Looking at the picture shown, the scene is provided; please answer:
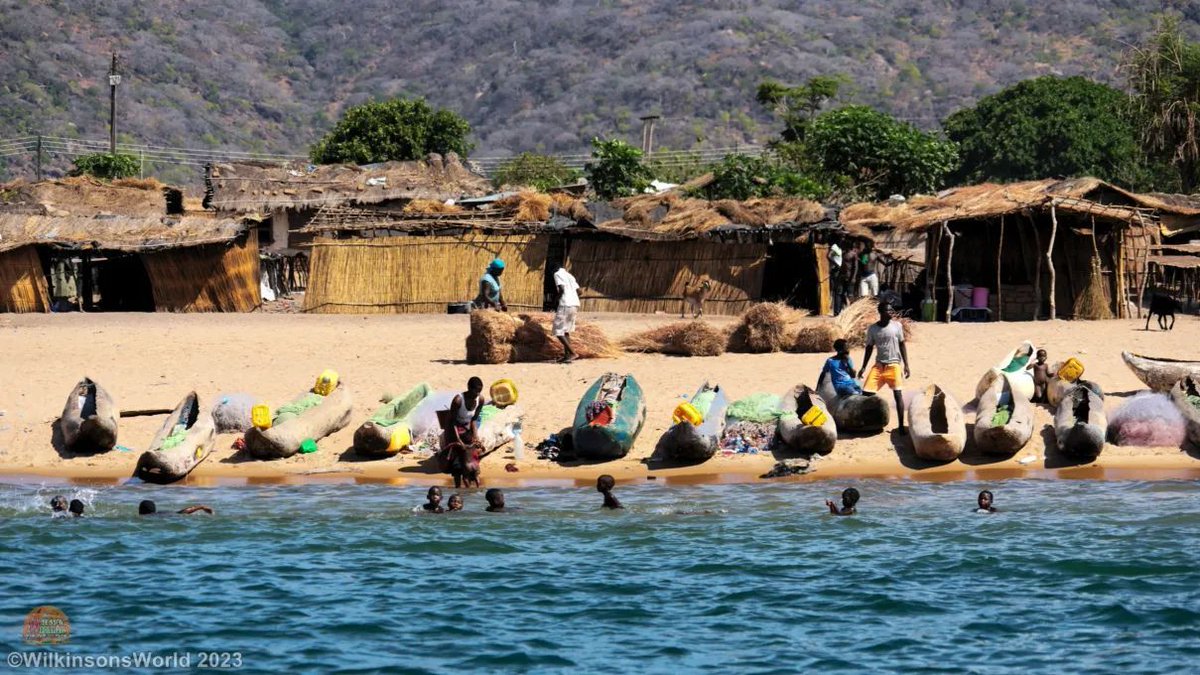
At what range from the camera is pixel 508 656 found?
10.6 metres

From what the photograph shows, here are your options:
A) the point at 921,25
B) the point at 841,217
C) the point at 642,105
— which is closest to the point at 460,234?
the point at 841,217

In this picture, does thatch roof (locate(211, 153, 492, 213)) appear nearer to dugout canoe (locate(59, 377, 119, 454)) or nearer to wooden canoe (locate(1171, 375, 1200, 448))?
dugout canoe (locate(59, 377, 119, 454))

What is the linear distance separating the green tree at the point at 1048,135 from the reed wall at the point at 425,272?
98.1ft

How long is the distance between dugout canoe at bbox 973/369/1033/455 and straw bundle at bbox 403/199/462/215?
16504 mm

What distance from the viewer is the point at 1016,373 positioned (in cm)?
1741

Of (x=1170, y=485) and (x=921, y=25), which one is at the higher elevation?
(x=921, y=25)

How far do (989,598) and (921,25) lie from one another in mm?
95381

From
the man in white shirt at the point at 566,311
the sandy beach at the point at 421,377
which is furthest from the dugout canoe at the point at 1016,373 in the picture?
the man in white shirt at the point at 566,311

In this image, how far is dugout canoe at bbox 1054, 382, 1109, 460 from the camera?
1535 centimetres

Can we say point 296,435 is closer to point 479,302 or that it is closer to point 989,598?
point 479,302

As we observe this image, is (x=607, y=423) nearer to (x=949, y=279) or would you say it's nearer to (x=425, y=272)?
(x=949, y=279)

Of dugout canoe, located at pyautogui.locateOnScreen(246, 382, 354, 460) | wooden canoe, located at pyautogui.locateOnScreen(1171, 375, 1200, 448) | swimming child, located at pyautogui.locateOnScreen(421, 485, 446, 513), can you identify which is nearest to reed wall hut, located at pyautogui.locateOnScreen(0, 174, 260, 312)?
dugout canoe, located at pyautogui.locateOnScreen(246, 382, 354, 460)

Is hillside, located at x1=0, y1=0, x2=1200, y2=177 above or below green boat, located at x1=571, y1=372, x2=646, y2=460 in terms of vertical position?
above

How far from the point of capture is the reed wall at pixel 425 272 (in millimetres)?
28828
